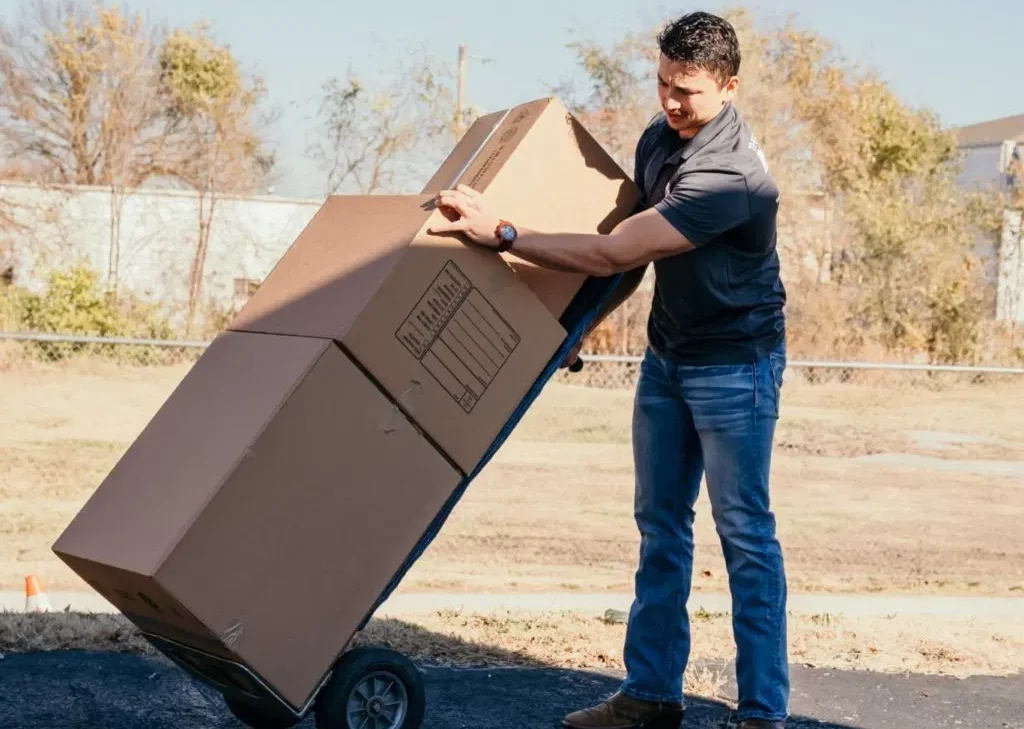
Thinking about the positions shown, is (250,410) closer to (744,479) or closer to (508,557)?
(744,479)

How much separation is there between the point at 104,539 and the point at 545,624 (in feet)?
7.59

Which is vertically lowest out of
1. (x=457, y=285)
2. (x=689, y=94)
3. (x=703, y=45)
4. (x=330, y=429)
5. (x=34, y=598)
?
(x=34, y=598)

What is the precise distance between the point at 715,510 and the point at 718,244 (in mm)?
746

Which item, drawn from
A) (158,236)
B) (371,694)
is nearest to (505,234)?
(371,694)

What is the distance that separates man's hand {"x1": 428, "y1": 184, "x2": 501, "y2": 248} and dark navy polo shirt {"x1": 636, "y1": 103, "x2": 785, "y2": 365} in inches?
17.9

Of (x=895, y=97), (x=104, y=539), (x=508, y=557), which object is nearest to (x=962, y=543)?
(x=508, y=557)

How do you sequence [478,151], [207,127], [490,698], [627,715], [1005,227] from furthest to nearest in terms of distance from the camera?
[1005,227] < [207,127] < [490,698] < [627,715] < [478,151]

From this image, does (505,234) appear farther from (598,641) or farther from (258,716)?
(598,641)

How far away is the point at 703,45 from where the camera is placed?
359 cm

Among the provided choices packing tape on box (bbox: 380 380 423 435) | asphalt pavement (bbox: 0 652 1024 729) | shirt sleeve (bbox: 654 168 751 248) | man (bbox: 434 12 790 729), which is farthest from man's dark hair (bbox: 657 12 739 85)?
asphalt pavement (bbox: 0 652 1024 729)

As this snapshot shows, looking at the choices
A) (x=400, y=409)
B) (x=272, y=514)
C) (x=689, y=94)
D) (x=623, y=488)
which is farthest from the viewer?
(x=623, y=488)

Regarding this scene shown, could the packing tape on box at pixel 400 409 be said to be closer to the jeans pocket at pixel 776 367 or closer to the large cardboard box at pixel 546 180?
the large cardboard box at pixel 546 180

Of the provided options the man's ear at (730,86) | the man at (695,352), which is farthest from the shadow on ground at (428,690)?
the man's ear at (730,86)

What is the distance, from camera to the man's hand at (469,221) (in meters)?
3.45
